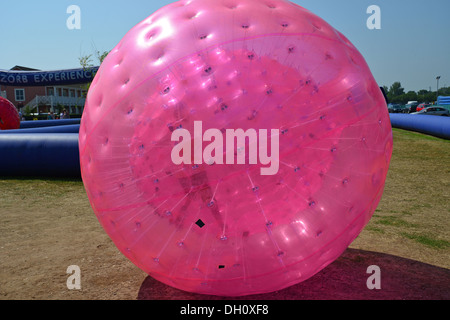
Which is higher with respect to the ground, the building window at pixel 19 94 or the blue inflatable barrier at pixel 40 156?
the building window at pixel 19 94

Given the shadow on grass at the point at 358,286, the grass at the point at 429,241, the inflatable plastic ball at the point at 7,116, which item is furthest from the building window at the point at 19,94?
the grass at the point at 429,241

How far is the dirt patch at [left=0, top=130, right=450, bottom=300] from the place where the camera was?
9.19 feet

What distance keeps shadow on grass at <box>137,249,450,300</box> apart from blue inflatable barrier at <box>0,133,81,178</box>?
193 inches

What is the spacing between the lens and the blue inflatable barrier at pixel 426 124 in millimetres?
13325

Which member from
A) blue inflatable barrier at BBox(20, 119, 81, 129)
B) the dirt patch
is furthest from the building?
the dirt patch

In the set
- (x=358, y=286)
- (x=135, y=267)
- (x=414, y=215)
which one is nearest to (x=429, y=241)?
(x=414, y=215)

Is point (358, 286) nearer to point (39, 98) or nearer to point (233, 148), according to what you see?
point (233, 148)

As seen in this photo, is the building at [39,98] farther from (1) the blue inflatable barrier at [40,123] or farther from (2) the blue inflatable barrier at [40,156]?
(2) the blue inflatable barrier at [40,156]

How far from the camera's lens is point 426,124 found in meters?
15.3

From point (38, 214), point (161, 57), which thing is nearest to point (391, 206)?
point (161, 57)

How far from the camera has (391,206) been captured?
5.10m

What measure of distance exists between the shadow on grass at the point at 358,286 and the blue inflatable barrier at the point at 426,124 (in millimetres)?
11503

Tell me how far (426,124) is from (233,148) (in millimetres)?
15364
